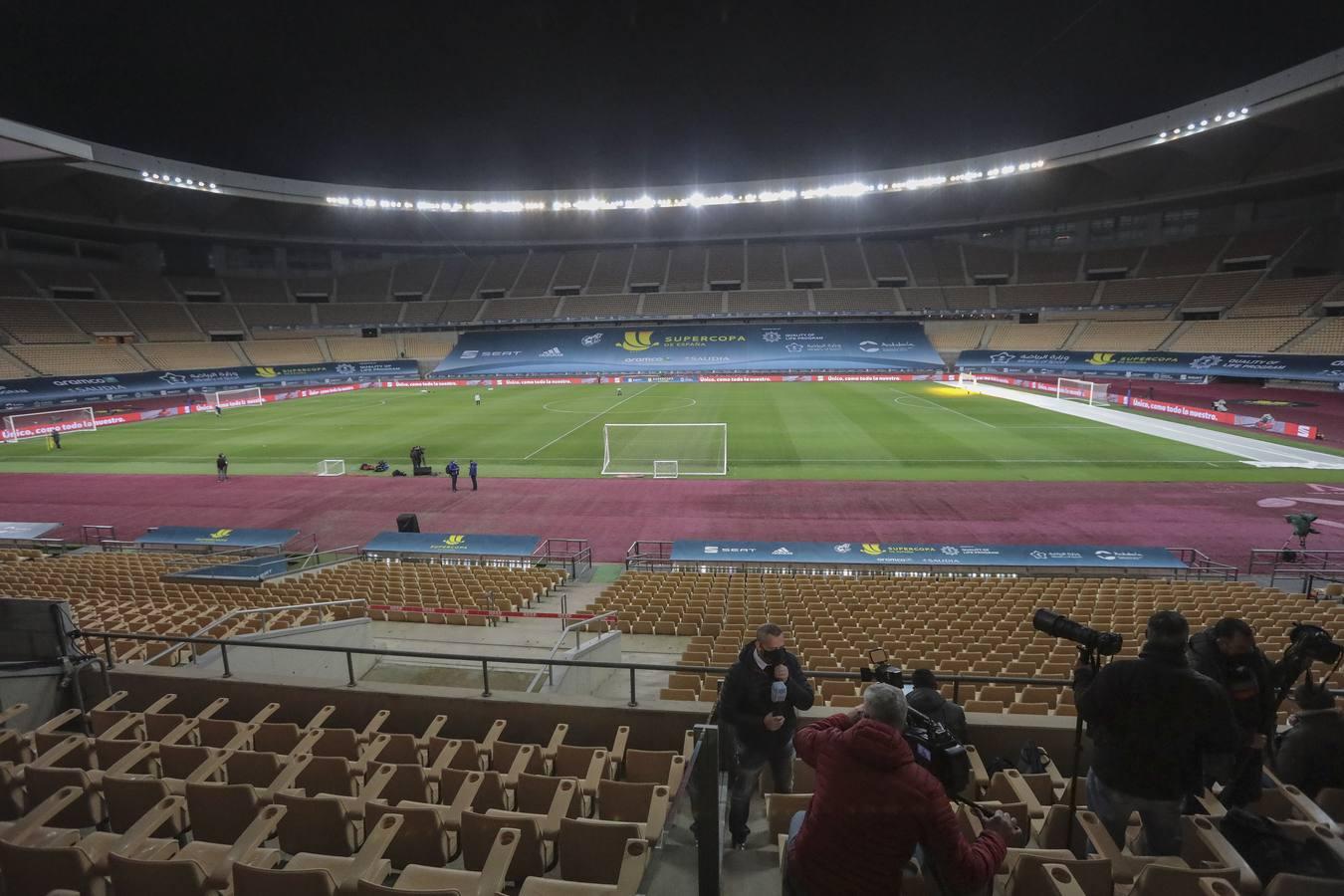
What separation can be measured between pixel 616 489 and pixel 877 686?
2182 centimetres

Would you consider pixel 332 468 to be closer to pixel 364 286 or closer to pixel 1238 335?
pixel 364 286

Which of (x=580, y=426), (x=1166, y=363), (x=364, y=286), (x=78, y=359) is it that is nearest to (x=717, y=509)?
(x=580, y=426)

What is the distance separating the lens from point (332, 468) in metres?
27.1

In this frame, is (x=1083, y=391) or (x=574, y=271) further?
(x=574, y=271)

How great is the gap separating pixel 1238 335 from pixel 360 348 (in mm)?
84575

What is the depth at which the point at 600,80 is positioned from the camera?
36219 mm

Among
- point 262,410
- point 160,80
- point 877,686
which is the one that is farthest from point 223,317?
point 877,686

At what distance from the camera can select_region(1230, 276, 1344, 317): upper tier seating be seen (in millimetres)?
48375

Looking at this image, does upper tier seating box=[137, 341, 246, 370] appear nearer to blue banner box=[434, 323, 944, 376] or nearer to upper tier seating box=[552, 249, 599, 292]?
blue banner box=[434, 323, 944, 376]

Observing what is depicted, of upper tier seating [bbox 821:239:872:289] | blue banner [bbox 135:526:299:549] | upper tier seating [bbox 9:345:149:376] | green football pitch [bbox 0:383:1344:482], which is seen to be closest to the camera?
blue banner [bbox 135:526:299:549]

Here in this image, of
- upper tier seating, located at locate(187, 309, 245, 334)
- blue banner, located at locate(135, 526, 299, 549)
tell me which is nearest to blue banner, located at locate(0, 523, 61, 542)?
blue banner, located at locate(135, 526, 299, 549)

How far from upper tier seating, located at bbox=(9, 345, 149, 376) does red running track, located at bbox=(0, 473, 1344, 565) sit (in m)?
32.3

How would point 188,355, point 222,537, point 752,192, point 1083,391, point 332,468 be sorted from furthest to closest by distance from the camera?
point 752,192 → point 188,355 → point 1083,391 → point 332,468 → point 222,537

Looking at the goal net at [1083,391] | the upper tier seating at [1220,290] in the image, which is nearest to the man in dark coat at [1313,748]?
the goal net at [1083,391]
